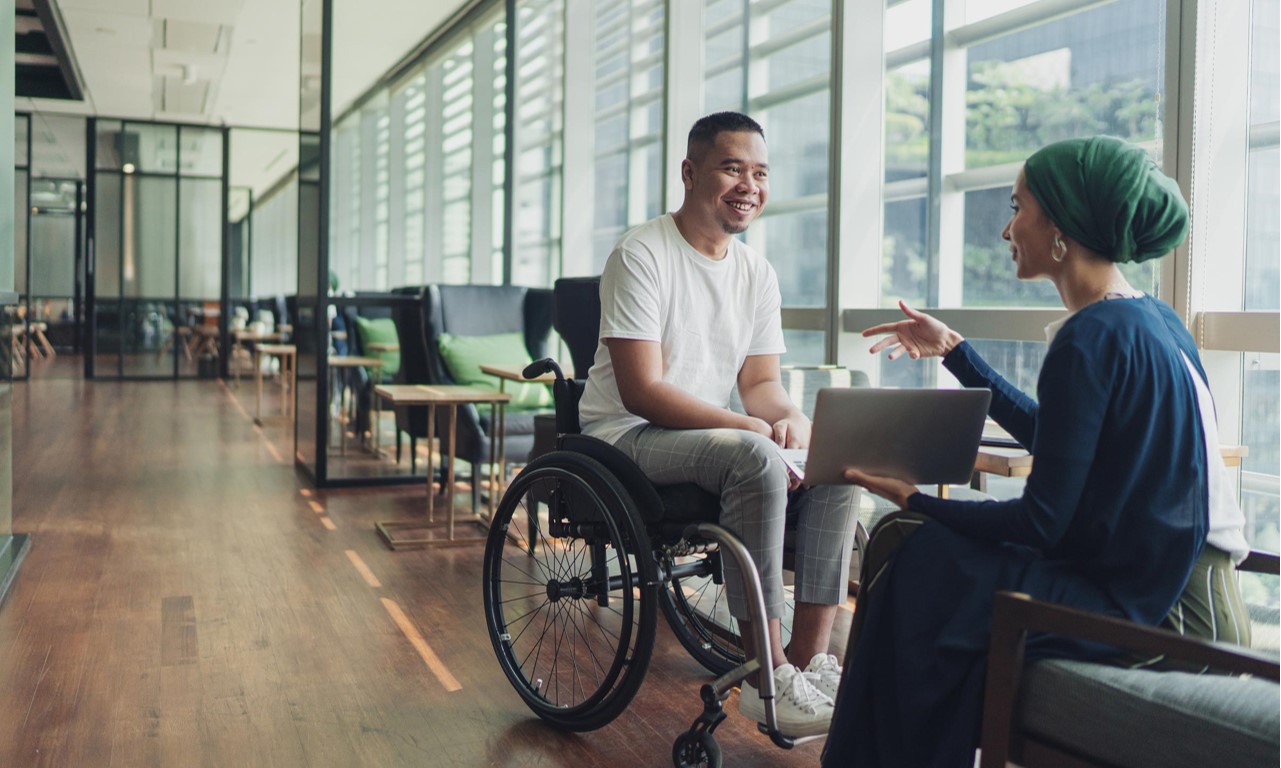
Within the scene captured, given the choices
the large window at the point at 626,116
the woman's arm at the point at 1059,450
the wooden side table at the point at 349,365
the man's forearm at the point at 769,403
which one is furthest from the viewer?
the wooden side table at the point at 349,365

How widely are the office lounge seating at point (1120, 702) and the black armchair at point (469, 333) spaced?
10.6ft

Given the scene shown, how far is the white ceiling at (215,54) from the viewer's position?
6.25 m

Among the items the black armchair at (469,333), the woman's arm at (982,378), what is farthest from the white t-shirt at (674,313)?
the black armchair at (469,333)

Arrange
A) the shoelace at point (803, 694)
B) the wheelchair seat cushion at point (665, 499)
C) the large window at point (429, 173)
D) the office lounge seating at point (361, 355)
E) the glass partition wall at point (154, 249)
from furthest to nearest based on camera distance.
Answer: the glass partition wall at point (154, 249) → the large window at point (429, 173) → the office lounge seating at point (361, 355) → the wheelchair seat cushion at point (665, 499) → the shoelace at point (803, 694)

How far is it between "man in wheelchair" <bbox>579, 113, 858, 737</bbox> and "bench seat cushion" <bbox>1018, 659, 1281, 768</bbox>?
1.99 feet

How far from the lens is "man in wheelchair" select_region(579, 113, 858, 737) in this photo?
2094mm

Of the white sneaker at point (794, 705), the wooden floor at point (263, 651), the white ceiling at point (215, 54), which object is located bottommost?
the wooden floor at point (263, 651)

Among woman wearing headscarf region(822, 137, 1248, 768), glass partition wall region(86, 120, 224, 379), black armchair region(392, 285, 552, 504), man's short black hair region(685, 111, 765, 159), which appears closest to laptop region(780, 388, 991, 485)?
woman wearing headscarf region(822, 137, 1248, 768)

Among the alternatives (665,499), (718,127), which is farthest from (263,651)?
(718,127)

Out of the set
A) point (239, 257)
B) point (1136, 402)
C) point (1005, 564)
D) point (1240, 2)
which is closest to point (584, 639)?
point (1005, 564)

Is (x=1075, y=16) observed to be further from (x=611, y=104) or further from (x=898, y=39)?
(x=611, y=104)

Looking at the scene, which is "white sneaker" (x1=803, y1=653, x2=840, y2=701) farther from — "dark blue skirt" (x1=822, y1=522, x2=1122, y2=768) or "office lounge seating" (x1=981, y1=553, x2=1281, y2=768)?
"office lounge seating" (x1=981, y1=553, x2=1281, y2=768)

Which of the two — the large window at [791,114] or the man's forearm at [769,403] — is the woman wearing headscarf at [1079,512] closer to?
the man's forearm at [769,403]

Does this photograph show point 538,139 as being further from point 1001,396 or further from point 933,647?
point 933,647
